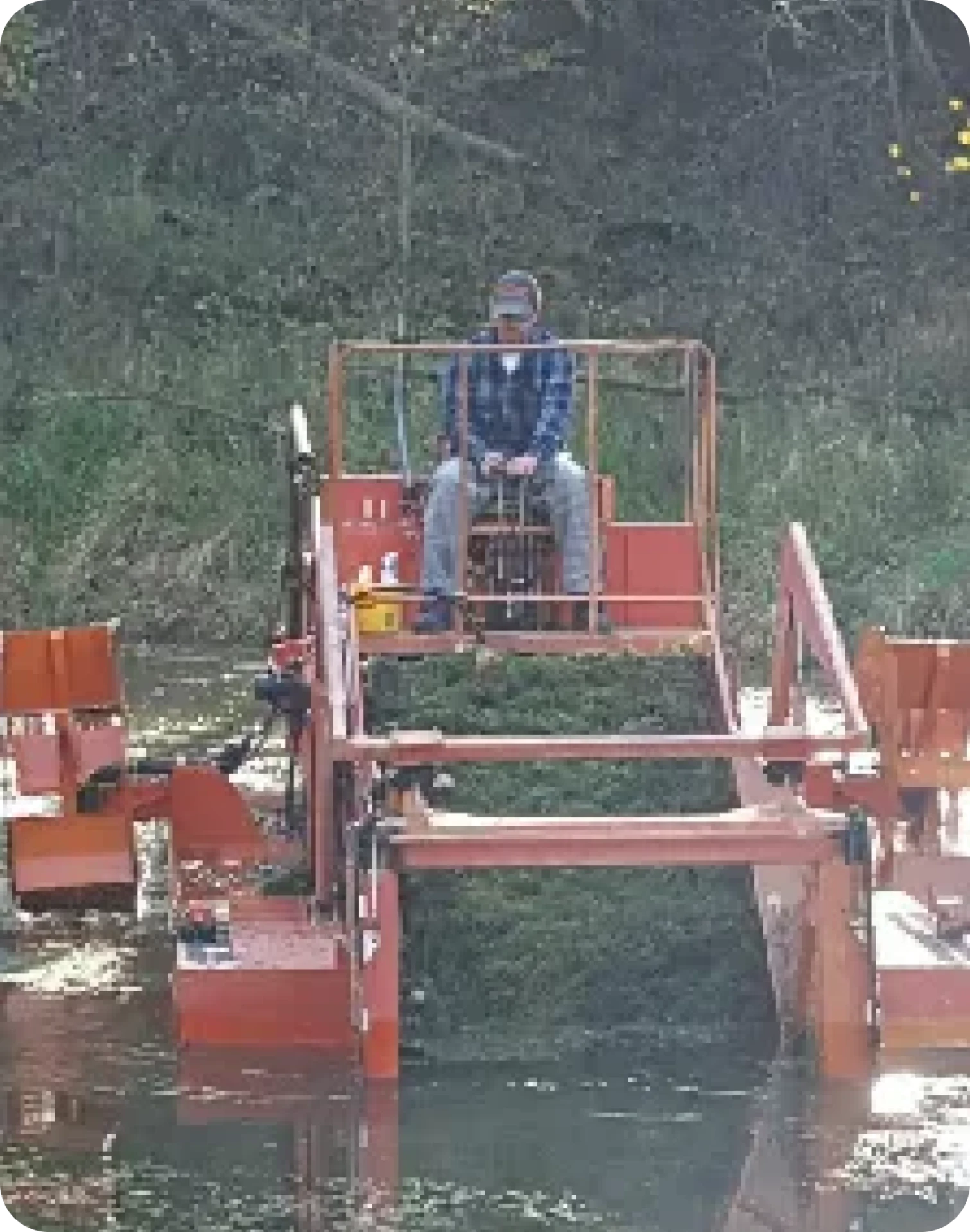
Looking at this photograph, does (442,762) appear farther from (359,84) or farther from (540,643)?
(359,84)

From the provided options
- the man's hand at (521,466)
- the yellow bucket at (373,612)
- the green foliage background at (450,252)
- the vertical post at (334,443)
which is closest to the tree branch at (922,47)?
the green foliage background at (450,252)

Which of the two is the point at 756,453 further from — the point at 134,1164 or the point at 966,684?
the point at 134,1164

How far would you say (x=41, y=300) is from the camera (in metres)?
24.6

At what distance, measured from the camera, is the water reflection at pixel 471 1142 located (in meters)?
8.96

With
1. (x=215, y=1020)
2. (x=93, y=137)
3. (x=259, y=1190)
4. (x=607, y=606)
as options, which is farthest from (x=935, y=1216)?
(x=93, y=137)

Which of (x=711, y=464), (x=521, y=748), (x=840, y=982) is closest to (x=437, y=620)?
(x=711, y=464)

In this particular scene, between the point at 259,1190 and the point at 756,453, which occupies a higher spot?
the point at 756,453

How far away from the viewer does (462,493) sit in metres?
12.2

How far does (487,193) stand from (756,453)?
15.1 ft

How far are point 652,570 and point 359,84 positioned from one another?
13188mm

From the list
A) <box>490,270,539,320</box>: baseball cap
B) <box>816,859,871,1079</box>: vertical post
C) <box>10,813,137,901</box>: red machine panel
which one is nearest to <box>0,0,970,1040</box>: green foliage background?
<box>490,270,539,320</box>: baseball cap

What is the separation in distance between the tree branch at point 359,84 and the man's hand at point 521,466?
42.7 ft

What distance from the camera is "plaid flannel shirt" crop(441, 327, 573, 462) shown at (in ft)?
41.5

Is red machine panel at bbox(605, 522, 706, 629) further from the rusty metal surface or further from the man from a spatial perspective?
the rusty metal surface
